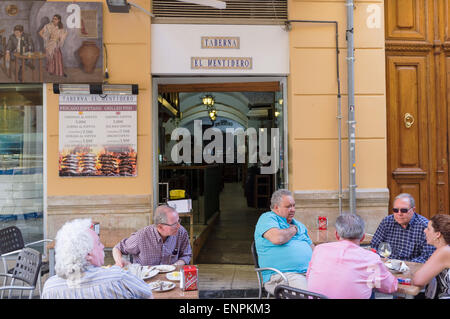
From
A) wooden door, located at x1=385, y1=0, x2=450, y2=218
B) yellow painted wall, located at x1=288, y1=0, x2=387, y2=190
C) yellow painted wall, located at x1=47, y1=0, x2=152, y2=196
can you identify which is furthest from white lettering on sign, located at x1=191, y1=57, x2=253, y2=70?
wooden door, located at x1=385, y1=0, x2=450, y2=218

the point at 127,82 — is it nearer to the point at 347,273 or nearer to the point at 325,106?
the point at 325,106

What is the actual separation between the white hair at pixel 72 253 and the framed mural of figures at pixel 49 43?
3.32 metres

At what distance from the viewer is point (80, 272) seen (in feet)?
6.05

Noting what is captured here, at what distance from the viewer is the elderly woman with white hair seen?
6.01 ft

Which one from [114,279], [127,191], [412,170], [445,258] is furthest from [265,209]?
[114,279]

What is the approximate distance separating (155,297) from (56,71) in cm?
359

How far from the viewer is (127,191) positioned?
4.82 meters

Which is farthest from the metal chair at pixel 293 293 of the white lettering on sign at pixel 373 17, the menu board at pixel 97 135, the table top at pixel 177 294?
the white lettering on sign at pixel 373 17

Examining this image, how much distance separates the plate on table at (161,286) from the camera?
2410 millimetres

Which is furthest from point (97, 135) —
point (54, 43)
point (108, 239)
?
point (108, 239)

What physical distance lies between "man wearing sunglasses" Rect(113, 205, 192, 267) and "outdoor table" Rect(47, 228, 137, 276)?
0.72 meters

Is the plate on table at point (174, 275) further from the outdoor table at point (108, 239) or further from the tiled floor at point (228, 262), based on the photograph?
the tiled floor at point (228, 262)

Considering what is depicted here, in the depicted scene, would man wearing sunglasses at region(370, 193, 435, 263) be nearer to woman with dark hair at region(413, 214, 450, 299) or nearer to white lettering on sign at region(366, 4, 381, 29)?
woman with dark hair at region(413, 214, 450, 299)

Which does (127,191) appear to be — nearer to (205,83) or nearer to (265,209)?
(205,83)
